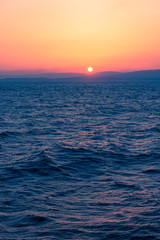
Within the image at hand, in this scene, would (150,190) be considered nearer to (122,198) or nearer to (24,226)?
(122,198)

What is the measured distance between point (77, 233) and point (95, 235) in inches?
21.7

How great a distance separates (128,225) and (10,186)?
588 cm

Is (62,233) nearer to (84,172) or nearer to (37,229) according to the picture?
(37,229)

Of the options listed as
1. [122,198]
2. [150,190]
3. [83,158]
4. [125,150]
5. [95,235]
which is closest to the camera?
[95,235]

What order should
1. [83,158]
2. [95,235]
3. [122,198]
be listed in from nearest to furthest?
[95,235]
[122,198]
[83,158]

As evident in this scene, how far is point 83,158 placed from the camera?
17.4 metres

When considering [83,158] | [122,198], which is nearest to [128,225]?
[122,198]

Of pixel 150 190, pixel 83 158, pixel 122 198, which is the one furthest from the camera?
pixel 83 158

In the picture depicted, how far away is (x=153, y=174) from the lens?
46.6 feet

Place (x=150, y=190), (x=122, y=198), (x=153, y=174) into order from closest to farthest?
(x=122, y=198) < (x=150, y=190) < (x=153, y=174)

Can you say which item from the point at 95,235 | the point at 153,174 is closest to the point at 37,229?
the point at 95,235

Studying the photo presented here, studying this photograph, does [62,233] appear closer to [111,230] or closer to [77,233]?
[77,233]

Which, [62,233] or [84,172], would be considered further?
[84,172]

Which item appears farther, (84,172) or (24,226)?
(84,172)
